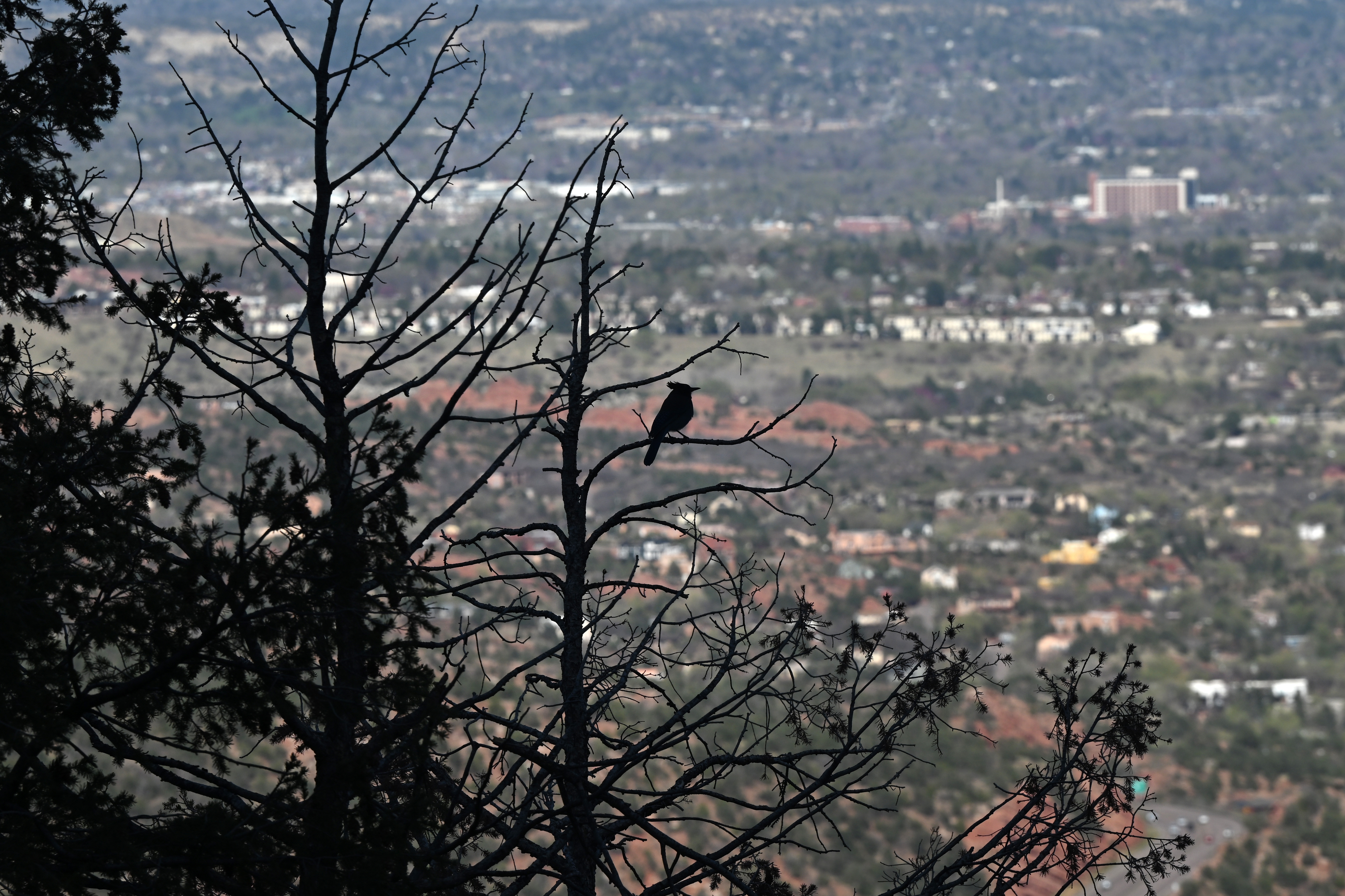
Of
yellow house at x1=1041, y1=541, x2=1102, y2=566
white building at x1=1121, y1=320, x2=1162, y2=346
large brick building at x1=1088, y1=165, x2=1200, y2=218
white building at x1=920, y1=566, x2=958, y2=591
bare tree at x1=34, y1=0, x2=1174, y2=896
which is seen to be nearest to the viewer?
bare tree at x1=34, y1=0, x2=1174, y2=896

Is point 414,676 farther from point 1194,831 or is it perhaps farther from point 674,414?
point 1194,831

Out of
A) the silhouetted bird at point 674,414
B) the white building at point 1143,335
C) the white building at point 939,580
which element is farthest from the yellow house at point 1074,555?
the silhouetted bird at point 674,414

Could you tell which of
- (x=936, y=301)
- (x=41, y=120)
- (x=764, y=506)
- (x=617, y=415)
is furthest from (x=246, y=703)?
(x=936, y=301)

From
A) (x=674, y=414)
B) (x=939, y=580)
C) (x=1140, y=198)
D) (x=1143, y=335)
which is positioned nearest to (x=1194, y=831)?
(x=939, y=580)

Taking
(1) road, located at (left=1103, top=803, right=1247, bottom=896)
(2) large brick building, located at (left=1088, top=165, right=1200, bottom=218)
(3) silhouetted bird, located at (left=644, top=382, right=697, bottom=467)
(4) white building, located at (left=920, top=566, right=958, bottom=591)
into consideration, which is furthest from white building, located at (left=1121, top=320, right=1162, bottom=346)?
(3) silhouetted bird, located at (left=644, top=382, right=697, bottom=467)

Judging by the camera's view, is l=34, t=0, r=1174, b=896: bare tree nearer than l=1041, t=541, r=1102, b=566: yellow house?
Yes

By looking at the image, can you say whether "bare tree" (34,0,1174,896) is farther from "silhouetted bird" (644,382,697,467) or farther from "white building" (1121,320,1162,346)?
"white building" (1121,320,1162,346)
